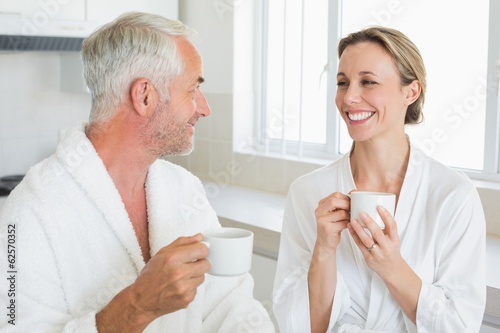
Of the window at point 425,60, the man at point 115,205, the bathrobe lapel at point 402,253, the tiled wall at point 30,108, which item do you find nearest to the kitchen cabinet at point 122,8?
the tiled wall at point 30,108

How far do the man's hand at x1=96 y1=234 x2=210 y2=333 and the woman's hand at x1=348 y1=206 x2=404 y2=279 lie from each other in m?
0.44

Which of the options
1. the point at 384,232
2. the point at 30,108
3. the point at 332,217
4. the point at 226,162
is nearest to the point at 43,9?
the point at 30,108

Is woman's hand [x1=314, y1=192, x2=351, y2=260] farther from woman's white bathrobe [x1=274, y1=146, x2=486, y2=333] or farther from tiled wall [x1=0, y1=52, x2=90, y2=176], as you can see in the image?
tiled wall [x1=0, y1=52, x2=90, y2=176]

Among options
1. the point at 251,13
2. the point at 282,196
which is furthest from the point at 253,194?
the point at 251,13

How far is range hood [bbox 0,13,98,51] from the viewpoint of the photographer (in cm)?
276

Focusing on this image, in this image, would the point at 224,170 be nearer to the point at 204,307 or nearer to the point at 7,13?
the point at 7,13

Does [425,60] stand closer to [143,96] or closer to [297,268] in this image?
[297,268]

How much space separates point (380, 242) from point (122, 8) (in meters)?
2.13

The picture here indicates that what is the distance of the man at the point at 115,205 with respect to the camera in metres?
1.27

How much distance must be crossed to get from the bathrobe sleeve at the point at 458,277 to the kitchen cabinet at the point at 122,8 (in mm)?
2028

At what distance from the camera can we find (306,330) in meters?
1.72

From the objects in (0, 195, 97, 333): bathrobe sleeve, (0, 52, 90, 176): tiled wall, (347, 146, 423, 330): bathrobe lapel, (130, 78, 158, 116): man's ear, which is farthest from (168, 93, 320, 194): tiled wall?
(0, 195, 97, 333): bathrobe sleeve

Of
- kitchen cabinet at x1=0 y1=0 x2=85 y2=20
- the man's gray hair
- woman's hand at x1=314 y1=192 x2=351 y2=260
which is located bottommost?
woman's hand at x1=314 y1=192 x2=351 y2=260

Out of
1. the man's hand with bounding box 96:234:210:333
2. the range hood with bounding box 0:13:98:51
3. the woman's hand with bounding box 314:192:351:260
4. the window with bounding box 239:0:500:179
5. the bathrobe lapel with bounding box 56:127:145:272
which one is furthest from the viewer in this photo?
the range hood with bounding box 0:13:98:51
